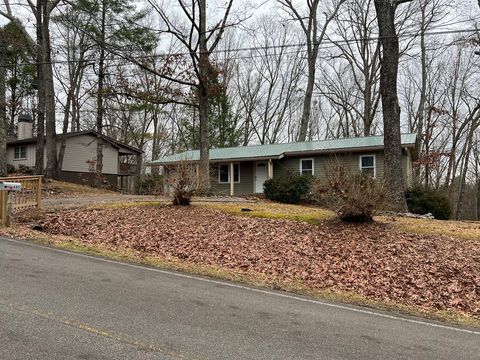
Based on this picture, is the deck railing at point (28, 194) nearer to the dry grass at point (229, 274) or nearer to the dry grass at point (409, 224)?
the dry grass at point (229, 274)

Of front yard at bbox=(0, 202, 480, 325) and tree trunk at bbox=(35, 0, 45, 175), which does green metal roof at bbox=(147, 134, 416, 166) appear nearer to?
tree trunk at bbox=(35, 0, 45, 175)

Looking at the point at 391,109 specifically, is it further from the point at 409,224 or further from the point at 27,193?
the point at 27,193

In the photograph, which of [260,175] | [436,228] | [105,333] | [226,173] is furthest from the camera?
[226,173]

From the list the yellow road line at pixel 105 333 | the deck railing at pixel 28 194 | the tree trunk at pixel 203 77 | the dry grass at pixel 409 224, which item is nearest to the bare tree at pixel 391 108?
the dry grass at pixel 409 224

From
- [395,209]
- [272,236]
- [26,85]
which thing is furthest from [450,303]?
[26,85]

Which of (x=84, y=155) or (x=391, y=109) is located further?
(x=84, y=155)

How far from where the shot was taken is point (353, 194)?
1076cm

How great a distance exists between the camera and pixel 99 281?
6379mm

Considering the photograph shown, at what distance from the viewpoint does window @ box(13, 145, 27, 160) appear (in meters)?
32.2

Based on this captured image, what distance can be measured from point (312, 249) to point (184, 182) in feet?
18.0

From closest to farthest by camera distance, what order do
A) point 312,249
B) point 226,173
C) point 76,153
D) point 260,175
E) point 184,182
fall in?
point 312,249, point 184,182, point 260,175, point 226,173, point 76,153

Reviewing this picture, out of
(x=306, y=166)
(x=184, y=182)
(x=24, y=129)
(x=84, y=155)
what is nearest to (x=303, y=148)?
(x=306, y=166)

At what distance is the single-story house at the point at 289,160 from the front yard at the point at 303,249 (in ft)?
30.4

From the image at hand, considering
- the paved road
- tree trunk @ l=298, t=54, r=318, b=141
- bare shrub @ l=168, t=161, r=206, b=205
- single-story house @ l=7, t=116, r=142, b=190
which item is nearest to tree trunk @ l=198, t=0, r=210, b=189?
bare shrub @ l=168, t=161, r=206, b=205
